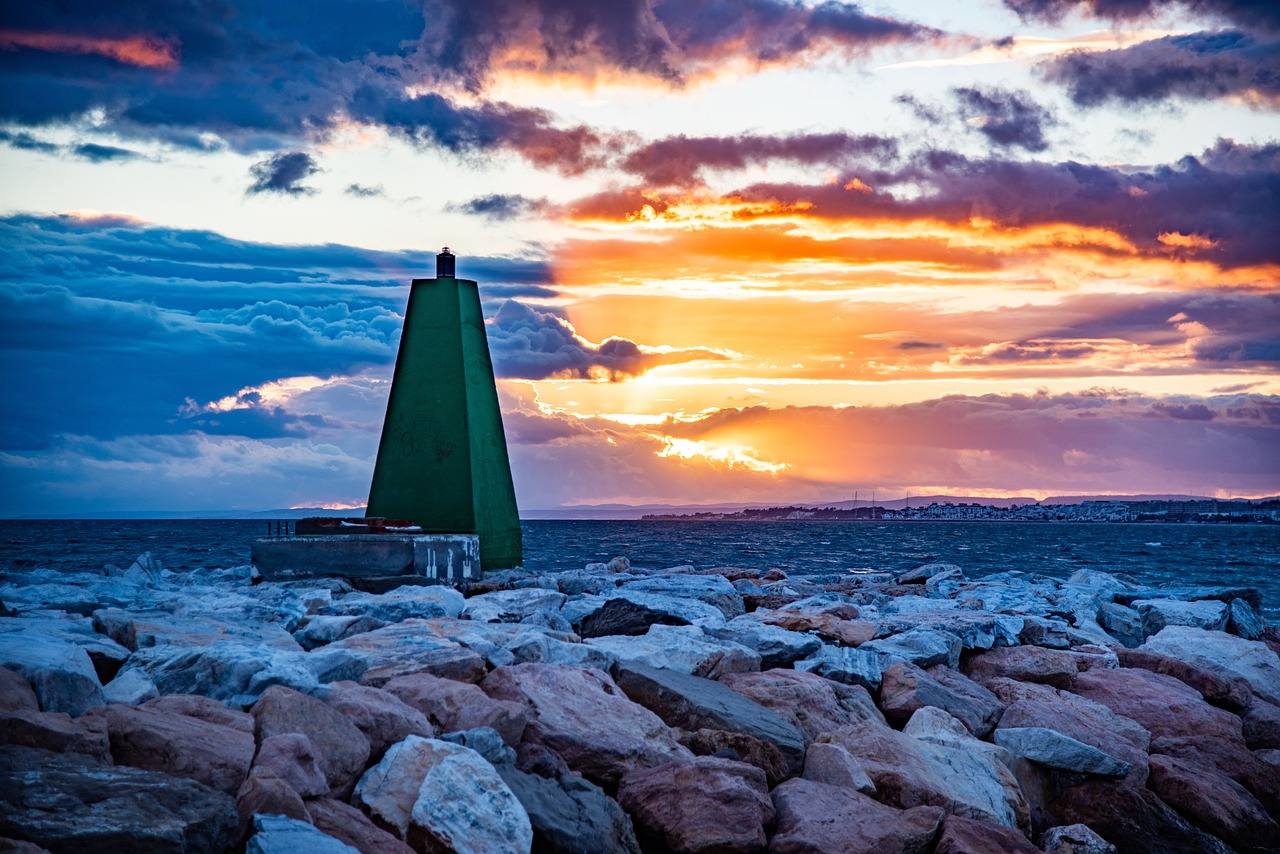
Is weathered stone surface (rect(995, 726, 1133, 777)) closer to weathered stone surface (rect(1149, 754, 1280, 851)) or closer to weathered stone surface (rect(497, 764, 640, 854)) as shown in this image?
weathered stone surface (rect(1149, 754, 1280, 851))

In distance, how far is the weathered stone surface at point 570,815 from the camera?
545cm

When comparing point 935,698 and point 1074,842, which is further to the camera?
point 935,698

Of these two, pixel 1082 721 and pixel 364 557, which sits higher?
pixel 364 557

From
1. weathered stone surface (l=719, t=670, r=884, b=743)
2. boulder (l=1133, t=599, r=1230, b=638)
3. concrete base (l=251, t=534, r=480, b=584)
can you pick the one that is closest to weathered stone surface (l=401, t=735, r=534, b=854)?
weathered stone surface (l=719, t=670, r=884, b=743)

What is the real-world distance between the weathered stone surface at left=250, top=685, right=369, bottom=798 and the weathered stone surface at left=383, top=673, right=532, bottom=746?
644 millimetres

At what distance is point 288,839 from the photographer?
4590mm

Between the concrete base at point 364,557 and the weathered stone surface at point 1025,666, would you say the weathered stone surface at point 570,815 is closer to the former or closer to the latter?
the weathered stone surface at point 1025,666

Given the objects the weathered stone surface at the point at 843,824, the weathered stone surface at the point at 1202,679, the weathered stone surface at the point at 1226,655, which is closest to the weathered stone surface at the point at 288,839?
the weathered stone surface at the point at 843,824

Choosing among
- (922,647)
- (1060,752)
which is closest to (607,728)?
(1060,752)

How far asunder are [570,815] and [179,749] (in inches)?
72.8

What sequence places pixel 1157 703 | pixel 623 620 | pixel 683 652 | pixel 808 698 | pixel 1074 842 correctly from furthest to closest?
pixel 623 620 → pixel 1157 703 → pixel 683 652 → pixel 808 698 → pixel 1074 842

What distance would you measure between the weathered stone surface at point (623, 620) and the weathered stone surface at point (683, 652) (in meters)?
0.74

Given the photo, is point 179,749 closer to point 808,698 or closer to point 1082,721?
point 808,698

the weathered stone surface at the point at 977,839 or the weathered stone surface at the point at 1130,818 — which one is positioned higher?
the weathered stone surface at the point at 977,839
